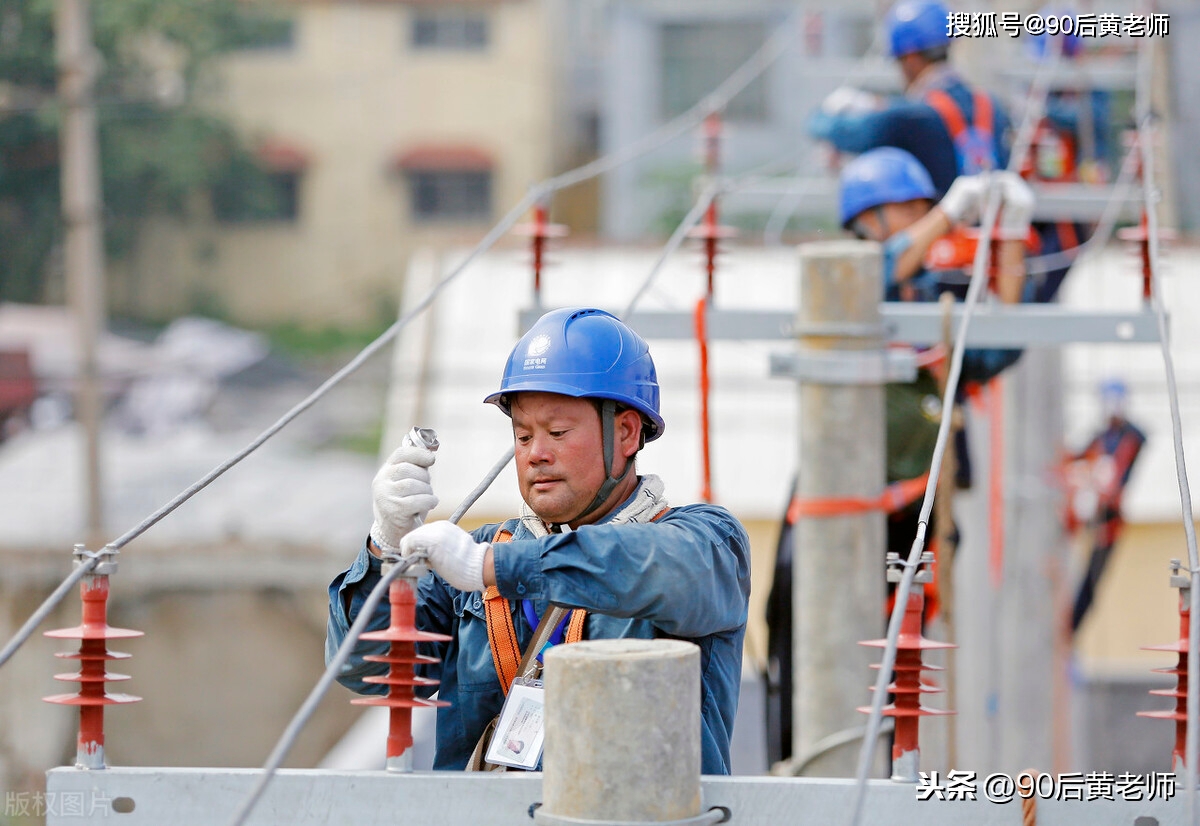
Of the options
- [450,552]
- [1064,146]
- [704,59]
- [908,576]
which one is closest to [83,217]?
[1064,146]

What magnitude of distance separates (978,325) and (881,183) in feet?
3.76

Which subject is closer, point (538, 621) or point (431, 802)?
point (431, 802)

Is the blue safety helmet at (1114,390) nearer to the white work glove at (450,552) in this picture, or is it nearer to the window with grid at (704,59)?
the white work glove at (450,552)

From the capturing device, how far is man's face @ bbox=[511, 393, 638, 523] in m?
3.14

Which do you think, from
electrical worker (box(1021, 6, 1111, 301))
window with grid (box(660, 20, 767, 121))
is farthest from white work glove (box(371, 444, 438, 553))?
window with grid (box(660, 20, 767, 121))

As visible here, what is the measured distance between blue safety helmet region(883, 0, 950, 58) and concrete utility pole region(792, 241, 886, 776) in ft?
7.33

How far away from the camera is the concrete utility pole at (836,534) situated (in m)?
5.57

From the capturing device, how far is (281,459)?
2336cm

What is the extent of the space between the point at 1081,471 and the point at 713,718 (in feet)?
34.0

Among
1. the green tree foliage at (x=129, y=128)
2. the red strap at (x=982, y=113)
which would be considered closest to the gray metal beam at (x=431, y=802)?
the red strap at (x=982, y=113)

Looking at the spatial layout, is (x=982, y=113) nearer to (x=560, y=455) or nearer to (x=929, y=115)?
(x=929, y=115)

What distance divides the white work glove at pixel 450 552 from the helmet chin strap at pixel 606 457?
36 cm

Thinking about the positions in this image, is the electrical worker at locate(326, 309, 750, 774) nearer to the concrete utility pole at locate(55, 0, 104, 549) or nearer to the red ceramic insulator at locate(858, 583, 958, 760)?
the red ceramic insulator at locate(858, 583, 958, 760)

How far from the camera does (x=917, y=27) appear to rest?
7531mm
